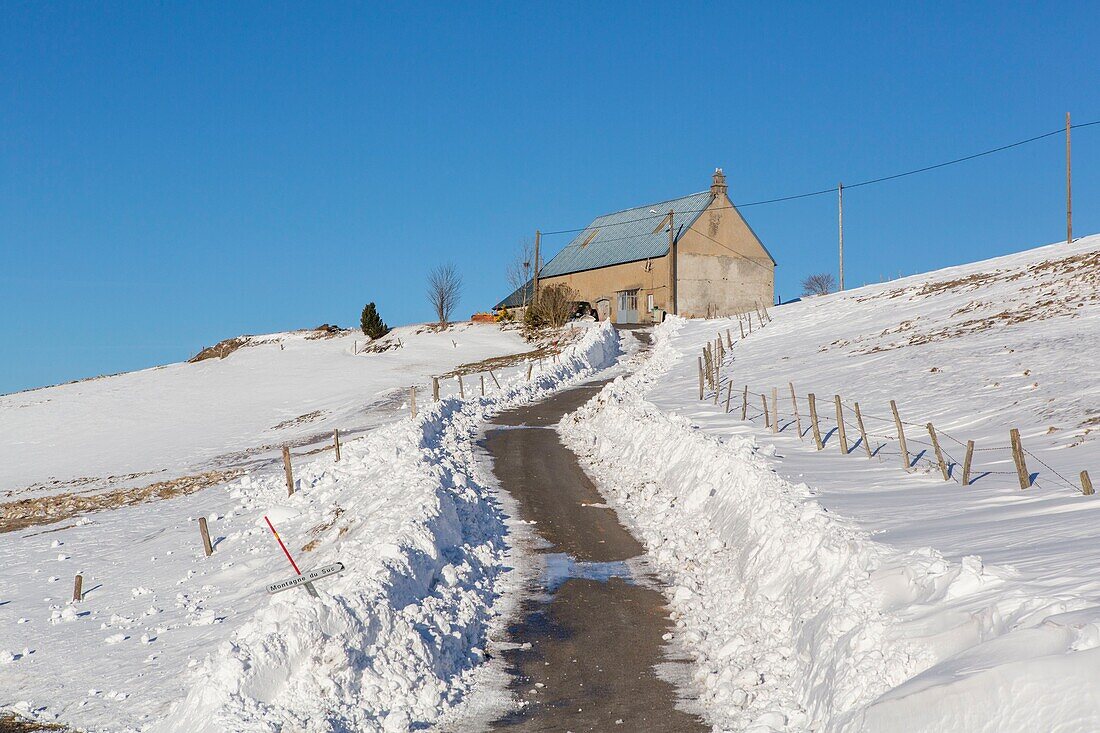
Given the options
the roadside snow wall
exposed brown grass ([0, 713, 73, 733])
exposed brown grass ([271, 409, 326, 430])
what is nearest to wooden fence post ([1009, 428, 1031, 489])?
the roadside snow wall

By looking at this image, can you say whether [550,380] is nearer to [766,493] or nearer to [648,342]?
[648,342]

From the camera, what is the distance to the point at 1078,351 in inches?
1226

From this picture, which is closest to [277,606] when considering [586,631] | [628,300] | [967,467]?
[586,631]

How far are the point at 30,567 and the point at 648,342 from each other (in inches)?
1762

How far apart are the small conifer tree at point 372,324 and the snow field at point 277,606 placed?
54220 mm

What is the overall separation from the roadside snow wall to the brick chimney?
57.2 meters

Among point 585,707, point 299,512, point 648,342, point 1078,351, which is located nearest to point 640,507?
point 299,512

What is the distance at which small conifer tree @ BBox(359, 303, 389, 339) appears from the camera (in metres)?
84.5

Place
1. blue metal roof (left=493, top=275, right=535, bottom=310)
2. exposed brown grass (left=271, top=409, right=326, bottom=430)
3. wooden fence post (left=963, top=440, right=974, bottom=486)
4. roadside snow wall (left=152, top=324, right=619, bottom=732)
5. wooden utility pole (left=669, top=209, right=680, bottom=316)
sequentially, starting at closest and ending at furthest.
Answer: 1. roadside snow wall (left=152, top=324, right=619, bottom=732)
2. wooden fence post (left=963, top=440, right=974, bottom=486)
3. exposed brown grass (left=271, top=409, right=326, bottom=430)
4. wooden utility pole (left=669, top=209, right=680, bottom=316)
5. blue metal roof (left=493, top=275, right=535, bottom=310)

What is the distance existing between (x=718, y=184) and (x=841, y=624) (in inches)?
2757

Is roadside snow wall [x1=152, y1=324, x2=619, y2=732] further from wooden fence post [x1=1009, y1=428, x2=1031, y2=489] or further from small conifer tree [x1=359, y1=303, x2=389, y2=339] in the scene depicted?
small conifer tree [x1=359, y1=303, x2=389, y2=339]

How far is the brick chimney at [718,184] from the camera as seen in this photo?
76438 mm

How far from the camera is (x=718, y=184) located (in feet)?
254

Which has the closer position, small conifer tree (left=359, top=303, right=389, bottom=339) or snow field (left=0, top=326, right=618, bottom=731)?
snow field (left=0, top=326, right=618, bottom=731)
